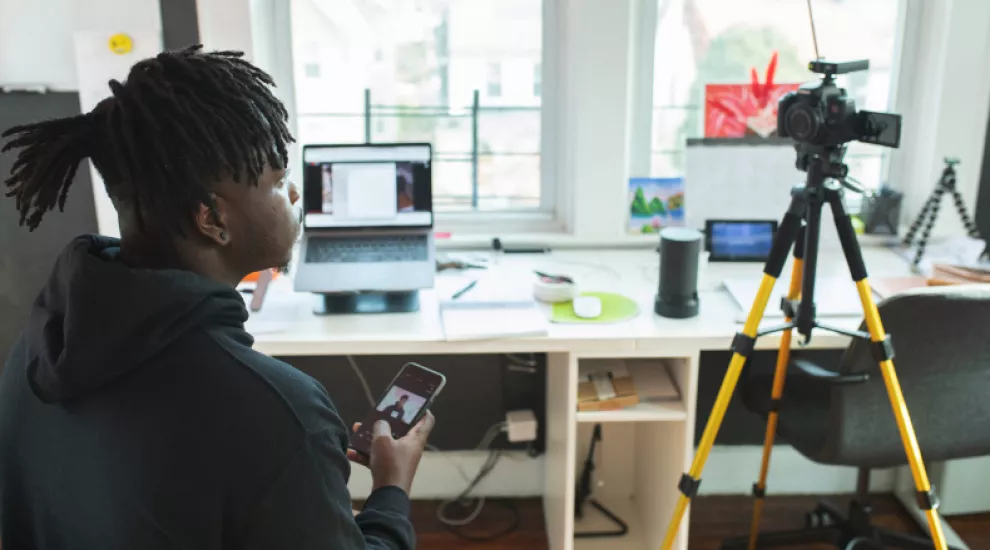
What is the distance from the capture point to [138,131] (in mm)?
925

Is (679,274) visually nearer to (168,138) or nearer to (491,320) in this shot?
(491,320)

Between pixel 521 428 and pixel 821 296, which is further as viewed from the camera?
pixel 521 428

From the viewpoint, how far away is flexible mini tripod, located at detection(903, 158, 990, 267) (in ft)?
7.52

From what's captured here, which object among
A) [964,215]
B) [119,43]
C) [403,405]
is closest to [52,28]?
Result: [119,43]

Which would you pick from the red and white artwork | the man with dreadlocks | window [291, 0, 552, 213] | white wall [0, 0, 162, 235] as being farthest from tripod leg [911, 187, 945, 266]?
white wall [0, 0, 162, 235]

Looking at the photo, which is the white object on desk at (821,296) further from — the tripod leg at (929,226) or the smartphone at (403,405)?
the smartphone at (403,405)

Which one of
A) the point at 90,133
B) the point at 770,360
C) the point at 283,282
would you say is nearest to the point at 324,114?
the point at 283,282

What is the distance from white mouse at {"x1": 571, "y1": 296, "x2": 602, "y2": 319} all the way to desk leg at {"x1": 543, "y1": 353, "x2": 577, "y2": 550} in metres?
0.10

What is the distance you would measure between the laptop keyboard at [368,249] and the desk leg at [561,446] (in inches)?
16.6

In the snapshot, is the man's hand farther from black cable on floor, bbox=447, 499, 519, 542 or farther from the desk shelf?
black cable on floor, bbox=447, 499, 519, 542

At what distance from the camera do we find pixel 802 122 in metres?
1.71

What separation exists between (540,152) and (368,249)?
2.50 ft

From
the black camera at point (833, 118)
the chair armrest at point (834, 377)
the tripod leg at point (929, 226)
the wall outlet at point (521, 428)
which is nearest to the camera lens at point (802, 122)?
the black camera at point (833, 118)

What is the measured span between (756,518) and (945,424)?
535mm
